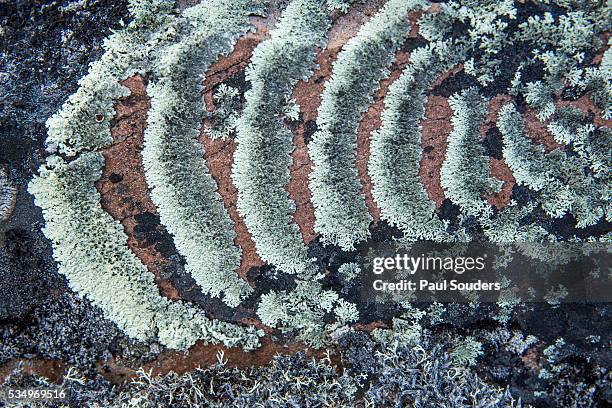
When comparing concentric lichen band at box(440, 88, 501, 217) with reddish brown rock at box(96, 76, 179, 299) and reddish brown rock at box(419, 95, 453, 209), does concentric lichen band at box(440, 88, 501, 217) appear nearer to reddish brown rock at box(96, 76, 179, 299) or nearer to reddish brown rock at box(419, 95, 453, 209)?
reddish brown rock at box(419, 95, 453, 209)

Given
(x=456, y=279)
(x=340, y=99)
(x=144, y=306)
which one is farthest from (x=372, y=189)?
(x=144, y=306)

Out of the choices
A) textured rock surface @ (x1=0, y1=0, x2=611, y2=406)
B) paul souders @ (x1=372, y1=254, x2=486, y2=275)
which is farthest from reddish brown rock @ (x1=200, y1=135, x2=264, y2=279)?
paul souders @ (x1=372, y1=254, x2=486, y2=275)

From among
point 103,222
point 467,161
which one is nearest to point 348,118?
point 467,161

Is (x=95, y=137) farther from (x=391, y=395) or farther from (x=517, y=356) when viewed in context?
(x=517, y=356)

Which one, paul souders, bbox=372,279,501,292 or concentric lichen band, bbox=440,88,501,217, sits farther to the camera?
paul souders, bbox=372,279,501,292

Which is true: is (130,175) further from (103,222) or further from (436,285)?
(436,285)

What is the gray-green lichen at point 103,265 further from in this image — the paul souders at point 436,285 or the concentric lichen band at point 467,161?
the concentric lichen band at point 467,161
